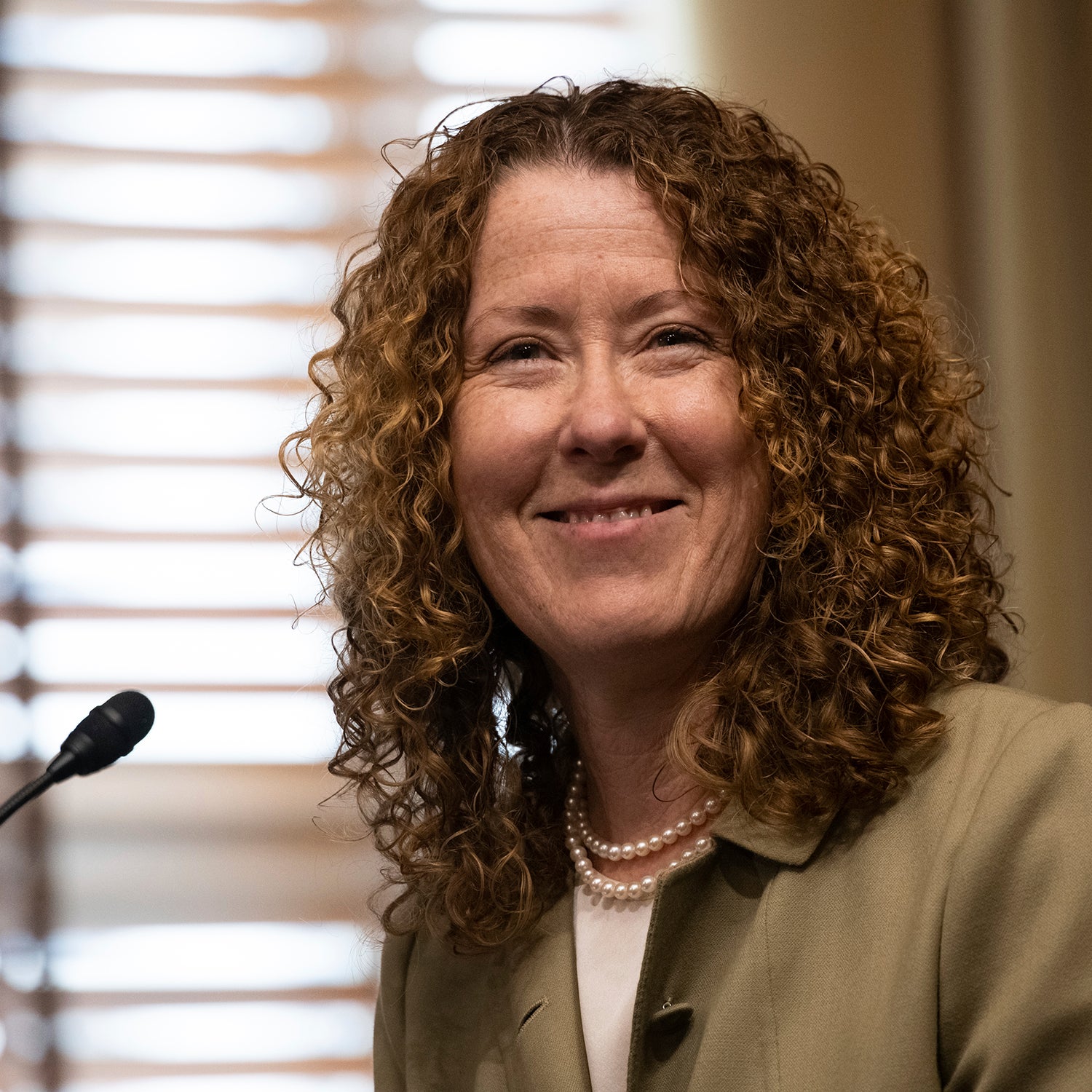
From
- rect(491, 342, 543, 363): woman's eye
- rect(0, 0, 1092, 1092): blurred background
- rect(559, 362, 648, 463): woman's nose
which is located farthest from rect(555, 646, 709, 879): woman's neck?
rect(0, 0, 1092, 1092): blurred background

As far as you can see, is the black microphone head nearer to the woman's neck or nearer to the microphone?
the microphone

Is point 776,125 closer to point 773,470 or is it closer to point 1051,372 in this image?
point 1051,372

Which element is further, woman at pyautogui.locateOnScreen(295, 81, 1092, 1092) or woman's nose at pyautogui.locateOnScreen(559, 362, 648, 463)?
woman's nose at pyautogui.locateOnScreen(559, 362, 648, 463)

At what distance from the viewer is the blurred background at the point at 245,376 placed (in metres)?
2.25

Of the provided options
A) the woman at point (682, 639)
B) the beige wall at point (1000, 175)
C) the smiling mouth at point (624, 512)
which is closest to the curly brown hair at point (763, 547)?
the woman at point (682, 639)

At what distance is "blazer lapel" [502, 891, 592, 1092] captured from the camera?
1448mm

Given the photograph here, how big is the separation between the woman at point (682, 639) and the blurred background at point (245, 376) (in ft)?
1.93

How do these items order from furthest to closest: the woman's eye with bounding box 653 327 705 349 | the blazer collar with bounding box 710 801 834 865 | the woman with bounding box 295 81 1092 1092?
the woman's eye with bounding box 653 327 705 349 < the blazer collar with bounding box 710 801 834 865 < the woman with bounding box 295 81 1092 1092

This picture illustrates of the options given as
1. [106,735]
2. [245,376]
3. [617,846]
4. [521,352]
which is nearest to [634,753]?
[617,846]

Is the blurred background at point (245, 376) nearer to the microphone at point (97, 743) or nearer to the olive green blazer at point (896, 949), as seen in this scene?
the olive green blazer at point (896, 949)

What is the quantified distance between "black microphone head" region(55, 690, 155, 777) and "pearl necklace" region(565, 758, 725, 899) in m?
0.59

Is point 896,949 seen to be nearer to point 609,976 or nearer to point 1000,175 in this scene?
point 609,976

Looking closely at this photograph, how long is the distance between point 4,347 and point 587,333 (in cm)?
131

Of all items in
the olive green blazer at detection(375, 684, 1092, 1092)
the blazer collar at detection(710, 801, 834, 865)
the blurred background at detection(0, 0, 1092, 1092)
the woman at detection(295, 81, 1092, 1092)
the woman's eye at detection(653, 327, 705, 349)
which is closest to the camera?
the olive green blazer at detection(375, 684, 1092, 1092)
